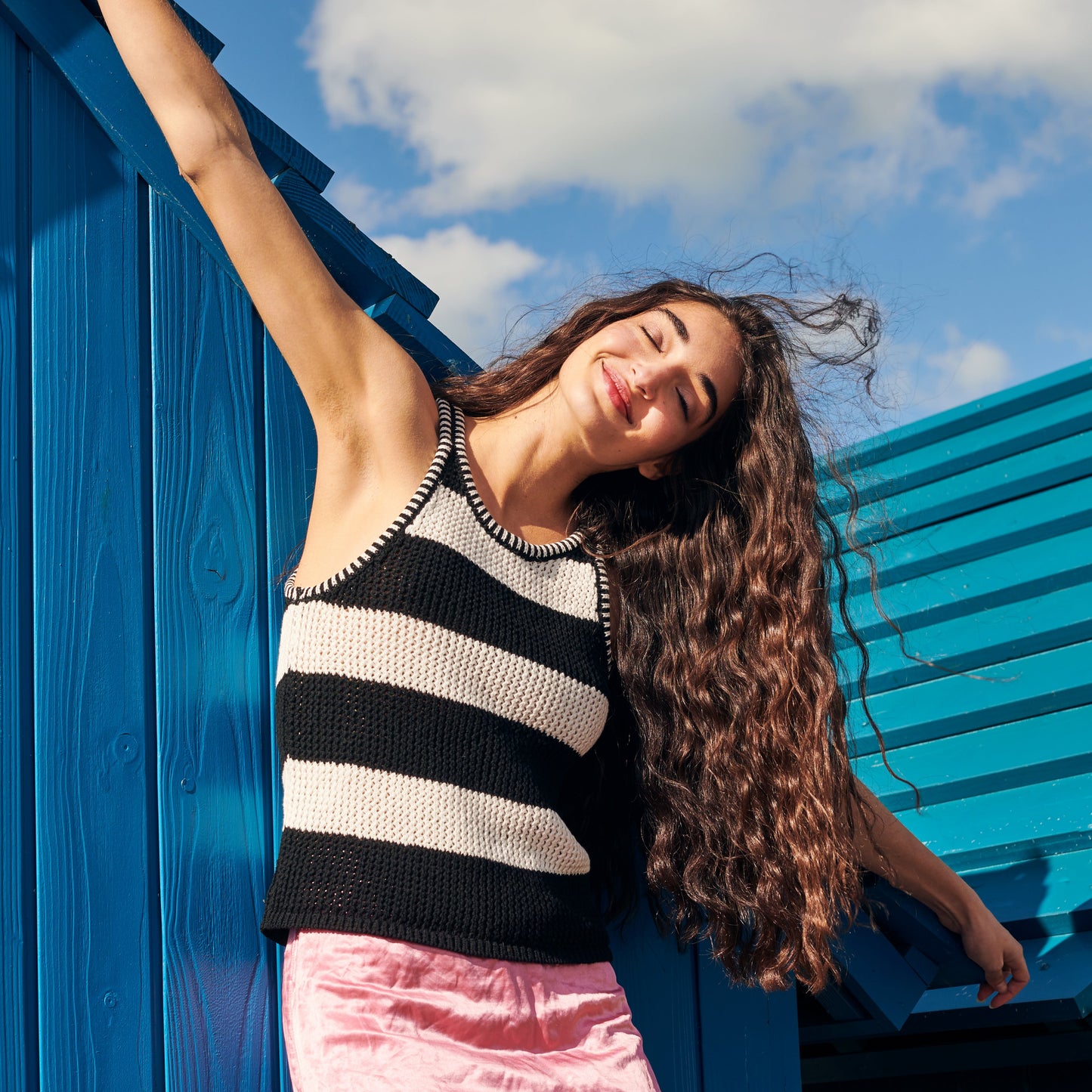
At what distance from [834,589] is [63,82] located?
166 inches

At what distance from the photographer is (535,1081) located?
177cm

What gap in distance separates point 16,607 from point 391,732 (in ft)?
1.84

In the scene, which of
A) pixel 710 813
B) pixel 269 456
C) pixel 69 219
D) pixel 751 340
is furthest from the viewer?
pixel 751 340

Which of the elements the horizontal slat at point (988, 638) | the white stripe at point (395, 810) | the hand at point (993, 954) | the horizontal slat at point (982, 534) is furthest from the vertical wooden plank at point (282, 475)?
the horizontal slat at point (982, 534)

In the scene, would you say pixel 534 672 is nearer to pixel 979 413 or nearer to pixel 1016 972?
pixel 1016 972

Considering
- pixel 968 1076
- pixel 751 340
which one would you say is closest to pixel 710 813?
pixel 751 340

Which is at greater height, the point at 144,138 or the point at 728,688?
the point at 144,138

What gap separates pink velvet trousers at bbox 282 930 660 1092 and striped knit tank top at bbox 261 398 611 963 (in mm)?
32

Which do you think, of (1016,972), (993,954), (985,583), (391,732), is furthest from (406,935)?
(985,583)

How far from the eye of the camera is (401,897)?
1788 millimetres

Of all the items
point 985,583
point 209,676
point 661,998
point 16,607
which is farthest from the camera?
point 985,583

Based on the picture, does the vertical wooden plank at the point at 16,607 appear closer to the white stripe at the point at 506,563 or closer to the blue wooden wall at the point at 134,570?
the blue wooden wall at the point at 134,570

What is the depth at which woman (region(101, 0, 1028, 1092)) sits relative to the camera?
1.80 metres

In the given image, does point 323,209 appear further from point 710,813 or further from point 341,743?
point 710,813
